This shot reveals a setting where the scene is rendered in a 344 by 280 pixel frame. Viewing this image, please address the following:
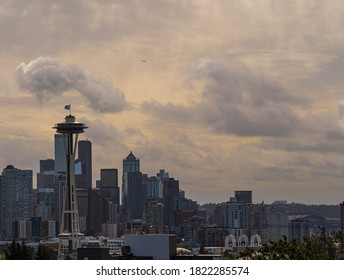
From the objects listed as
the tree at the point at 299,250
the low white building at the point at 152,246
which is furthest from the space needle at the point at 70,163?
the tree at the point at 299,250

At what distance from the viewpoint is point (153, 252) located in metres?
101

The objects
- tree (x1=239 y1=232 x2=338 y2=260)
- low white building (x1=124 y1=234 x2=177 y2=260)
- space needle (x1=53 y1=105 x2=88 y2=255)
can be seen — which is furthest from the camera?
space needle (x1=53 y1=105 x2=88 y2=255)

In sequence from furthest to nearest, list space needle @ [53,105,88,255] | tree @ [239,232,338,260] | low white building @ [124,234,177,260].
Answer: space needle @ [53,105,88,255]
low white building @ [124,234,177,260]
tree @ [239,232,338,260]

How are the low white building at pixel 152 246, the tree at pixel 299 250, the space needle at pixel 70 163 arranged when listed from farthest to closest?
the space needle at pixel 70 163 < the low white building at pixel 152 246 < the tree at pixel 299 250

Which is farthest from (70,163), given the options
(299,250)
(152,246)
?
(299,250)

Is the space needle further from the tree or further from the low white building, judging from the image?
the tree

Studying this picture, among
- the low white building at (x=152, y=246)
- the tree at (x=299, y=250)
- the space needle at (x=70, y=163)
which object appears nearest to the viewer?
the tree at (x=299, y=250)

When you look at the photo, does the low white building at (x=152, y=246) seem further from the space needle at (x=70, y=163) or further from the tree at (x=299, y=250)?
the tree at (x=299, y=250)

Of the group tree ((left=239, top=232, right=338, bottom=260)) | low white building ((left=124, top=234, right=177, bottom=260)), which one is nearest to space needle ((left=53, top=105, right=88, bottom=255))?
low white building ((left=124, top=234, right=177, bottom=260))

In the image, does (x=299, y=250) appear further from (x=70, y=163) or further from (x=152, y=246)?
(x=70, y=163)

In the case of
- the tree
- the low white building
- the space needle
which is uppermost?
the space needle

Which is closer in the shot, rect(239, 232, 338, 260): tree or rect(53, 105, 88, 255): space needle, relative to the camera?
rect(239, 232, 338, 260): tree
